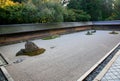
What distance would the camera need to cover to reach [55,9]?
41.7 feet

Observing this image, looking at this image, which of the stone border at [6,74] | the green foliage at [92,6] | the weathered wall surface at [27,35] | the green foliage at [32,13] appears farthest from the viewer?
the green foliage at [92,6]

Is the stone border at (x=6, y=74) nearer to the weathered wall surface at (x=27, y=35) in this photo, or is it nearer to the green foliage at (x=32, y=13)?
the weathered wall surface at (x=27, y=35)

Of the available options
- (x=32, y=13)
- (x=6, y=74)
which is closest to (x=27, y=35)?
(x=32, y=13)

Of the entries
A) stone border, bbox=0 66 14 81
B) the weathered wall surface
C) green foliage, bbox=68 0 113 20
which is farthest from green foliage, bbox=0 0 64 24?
green foliage, bbox=68 0 113 20

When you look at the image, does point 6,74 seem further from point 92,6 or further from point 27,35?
point 92,6

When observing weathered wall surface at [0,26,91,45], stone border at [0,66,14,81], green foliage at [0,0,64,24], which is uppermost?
green foliage at [0,0,64,24]

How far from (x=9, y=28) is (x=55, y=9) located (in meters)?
5.15

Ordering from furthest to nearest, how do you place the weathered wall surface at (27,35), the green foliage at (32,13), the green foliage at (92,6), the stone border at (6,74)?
1. the green foliage at (92,6)
2. the green foliage at (32,13)
3. the weathered wall surface at (27,35)
4. the stone border at (6,74)

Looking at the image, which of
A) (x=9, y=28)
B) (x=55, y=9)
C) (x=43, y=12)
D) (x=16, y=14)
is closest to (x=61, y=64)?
(x=9, y=28)

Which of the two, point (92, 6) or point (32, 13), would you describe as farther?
point (92, 6)

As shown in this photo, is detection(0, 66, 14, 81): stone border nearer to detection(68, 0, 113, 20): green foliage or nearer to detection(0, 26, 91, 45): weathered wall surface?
detection(0, 26, 91, 45): weathered wall surface

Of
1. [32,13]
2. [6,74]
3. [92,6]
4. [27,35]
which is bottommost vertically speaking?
[6,74]

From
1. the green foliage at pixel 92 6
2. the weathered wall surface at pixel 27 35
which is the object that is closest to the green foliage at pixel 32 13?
the weathered wall surface at pixel 27 35

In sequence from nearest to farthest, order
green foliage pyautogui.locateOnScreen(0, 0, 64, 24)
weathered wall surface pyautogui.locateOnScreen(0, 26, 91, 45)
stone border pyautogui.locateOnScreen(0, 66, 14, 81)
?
stone border pyautogui.locateOnScreen(0, 66, 14, 81)
weathered wall surface pyautogui.locateOnScreen(0, 26, 91, 45)
green foliage pyautogui.locateOnScreen(0, 0, 64, 24)
